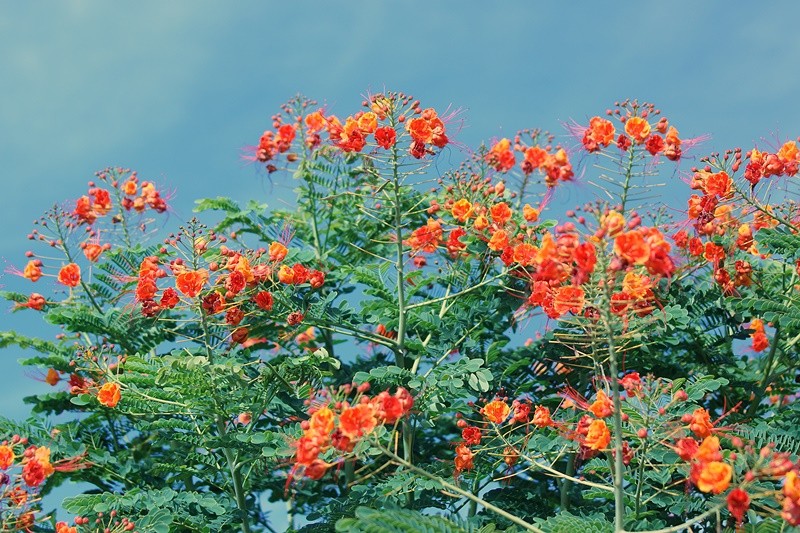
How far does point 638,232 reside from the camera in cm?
332

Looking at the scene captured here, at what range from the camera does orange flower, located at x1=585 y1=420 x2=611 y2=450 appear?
156 inches

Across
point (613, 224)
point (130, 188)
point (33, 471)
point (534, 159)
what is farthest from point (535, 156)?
point (33, 471)

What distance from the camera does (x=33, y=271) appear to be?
670 cm

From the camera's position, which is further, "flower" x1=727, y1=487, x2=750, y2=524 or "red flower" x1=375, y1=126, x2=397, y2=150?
"red flower" x1=375, y1=126, x2=397, y2=150

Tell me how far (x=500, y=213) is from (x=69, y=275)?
123 inches

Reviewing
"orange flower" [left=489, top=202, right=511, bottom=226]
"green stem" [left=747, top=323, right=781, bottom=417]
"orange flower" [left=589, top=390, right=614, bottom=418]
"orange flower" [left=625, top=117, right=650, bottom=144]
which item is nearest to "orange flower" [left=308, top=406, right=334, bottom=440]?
"orange flower" [left=589, top=390, right=614, bottom=418]

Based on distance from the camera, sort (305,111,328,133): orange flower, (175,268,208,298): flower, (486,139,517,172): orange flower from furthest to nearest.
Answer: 1. (305,111,328,133): orange flower
2. (486,139,517,172): orange flower
3. (175,268,208,298): flower

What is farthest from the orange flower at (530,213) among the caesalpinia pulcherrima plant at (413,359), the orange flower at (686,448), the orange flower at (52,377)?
the orange flower at (52,377)

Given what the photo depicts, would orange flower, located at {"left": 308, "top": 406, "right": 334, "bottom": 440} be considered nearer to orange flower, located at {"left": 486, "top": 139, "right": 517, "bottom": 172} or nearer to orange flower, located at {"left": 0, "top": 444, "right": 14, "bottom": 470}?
orange flower, located at {"left": 0, "top": 444, "right": 14, "bottom": 470}

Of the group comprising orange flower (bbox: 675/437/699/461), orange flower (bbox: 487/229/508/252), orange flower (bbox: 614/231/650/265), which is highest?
orange flower (bbox: 487/229/508/252)

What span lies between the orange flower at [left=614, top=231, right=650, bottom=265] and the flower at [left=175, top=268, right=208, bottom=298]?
2560mm

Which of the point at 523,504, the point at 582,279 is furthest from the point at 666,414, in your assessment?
the point at 523,504

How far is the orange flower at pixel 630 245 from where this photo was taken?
10.8ft

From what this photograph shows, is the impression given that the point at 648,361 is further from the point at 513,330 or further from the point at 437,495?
the point at 437,495
